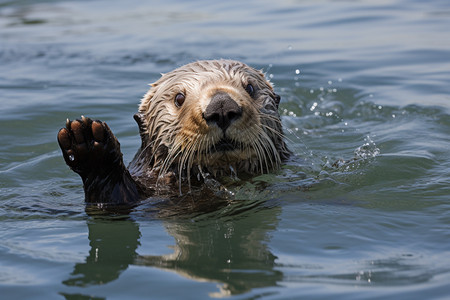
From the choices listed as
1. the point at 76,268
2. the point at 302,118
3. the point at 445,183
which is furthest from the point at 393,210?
the point at 302,118

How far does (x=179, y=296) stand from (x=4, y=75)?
7821 millimetres

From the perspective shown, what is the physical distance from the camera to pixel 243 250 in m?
4.39

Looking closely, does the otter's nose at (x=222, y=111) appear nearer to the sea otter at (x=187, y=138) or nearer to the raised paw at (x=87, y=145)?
the sea otter at (x=187, y=138)

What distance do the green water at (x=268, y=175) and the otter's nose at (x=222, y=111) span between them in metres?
0.69

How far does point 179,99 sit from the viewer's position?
18.0 feet

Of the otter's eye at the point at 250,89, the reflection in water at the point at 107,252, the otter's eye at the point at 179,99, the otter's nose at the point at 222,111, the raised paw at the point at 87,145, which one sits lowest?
the reflection in water at the point at 107,252

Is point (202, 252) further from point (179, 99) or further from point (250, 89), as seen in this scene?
point (250, 89)

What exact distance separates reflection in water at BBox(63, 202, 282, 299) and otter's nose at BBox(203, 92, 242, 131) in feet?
2.27

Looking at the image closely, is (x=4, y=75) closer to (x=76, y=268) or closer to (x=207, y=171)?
(x=207, y=171)

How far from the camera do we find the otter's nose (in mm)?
4758

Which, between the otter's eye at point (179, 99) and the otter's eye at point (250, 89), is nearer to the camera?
the otter's eye at point (179, 99)

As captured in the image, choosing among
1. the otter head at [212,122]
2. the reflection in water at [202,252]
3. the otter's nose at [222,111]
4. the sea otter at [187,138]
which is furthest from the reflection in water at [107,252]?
the otter's nose at [222,111]

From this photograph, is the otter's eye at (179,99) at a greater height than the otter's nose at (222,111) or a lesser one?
greater

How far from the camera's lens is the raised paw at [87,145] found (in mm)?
4617
